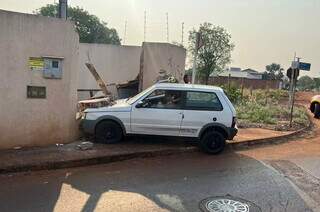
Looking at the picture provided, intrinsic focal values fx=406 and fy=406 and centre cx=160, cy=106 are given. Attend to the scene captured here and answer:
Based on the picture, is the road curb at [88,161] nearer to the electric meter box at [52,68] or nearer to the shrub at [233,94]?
the electric meter box at [52,68]

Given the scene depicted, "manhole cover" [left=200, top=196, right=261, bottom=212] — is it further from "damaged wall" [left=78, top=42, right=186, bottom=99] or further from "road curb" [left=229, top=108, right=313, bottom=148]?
"damaged wall" [left=78, top=42, right=186, bottom=99]

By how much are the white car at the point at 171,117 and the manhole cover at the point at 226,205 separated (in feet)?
10.9

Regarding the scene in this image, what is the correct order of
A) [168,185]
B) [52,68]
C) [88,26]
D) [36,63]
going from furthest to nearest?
[88,26] → [52,68] → [36,63] → [168,185]

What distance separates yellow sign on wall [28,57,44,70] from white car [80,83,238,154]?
1605mm

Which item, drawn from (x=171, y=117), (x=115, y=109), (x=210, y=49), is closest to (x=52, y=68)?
(x=115, y=109)

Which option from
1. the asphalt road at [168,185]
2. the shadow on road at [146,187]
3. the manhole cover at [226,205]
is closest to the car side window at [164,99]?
the asphalt road at [168,185]

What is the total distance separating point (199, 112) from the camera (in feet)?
32.3

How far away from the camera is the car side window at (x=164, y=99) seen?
983 centimetres

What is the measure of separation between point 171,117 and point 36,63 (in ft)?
11.0

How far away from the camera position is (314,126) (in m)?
16.1

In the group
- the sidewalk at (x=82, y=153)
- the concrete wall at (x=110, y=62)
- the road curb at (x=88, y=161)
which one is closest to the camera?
the road curb at (x=88, y=161)

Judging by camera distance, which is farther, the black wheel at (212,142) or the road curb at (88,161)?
the black wheel at (212,142)

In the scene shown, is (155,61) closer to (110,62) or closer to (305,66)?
(110,62)

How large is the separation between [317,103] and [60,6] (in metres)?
13.4
